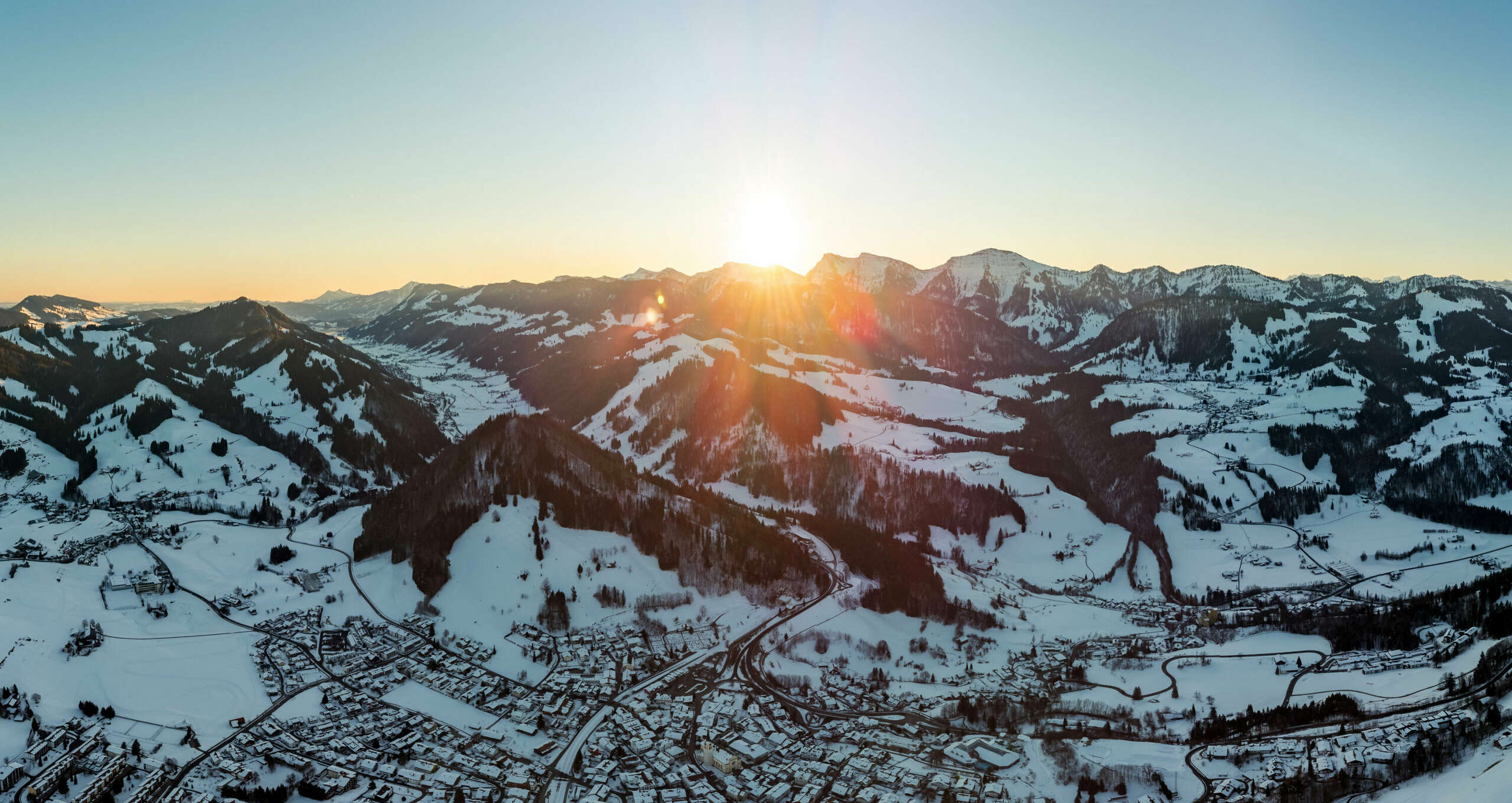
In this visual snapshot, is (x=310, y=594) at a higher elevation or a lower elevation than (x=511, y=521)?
lower

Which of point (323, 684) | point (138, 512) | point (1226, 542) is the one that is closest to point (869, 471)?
point (1226, 542)

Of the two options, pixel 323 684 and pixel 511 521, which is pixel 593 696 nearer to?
pixel 323 684

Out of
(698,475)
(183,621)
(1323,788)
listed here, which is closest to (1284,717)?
(1323,788)

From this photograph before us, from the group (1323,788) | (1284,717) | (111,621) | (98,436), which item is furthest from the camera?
(98,436)

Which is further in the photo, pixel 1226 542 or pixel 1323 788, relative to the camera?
pixel 1226 542

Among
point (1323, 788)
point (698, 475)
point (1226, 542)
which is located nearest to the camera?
point (1323, 788)

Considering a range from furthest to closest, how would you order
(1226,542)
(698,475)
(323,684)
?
(698,475) < (1226,542) < (323,684)

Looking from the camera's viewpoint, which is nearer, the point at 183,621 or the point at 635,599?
the point at 183,621

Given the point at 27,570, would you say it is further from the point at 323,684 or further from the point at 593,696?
the point at 593,696

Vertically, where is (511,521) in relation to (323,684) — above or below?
above
